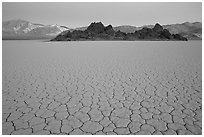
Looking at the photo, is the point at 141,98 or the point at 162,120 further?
the point at 141,98

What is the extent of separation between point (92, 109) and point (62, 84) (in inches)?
68.9

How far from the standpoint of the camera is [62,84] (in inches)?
180

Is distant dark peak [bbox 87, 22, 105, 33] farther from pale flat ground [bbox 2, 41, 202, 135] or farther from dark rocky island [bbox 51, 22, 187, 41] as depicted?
pale flat ground [bbox 2, 41, 202, 135]

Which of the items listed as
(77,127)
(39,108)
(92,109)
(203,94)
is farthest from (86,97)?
(203,94)

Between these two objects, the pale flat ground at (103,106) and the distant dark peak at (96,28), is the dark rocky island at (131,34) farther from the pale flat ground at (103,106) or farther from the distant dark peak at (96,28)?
the pale flat ground at (103,106)

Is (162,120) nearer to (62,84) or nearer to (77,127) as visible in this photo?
(77,127)

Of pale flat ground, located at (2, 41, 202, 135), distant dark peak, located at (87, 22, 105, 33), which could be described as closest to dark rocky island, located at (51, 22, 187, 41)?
distant dark peak, located at (87, 22, 105, 33)

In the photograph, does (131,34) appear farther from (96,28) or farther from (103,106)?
(103,106)

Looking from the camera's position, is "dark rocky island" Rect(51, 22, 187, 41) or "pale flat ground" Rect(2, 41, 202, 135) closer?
"pale flat ground" Rect(2, 41, 202, 135)

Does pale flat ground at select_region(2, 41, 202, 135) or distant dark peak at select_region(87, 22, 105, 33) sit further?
distant dark peak at select_region(87, 22, 105, 33)

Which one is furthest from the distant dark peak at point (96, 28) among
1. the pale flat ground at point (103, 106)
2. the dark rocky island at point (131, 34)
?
the pale flat ground at point (103, 106)

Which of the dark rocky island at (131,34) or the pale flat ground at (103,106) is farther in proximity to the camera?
the dark rocky island at (131,34)

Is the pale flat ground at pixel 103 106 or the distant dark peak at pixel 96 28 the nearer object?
the pale flat ground at pixel 103 106

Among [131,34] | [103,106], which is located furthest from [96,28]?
[103,106]
